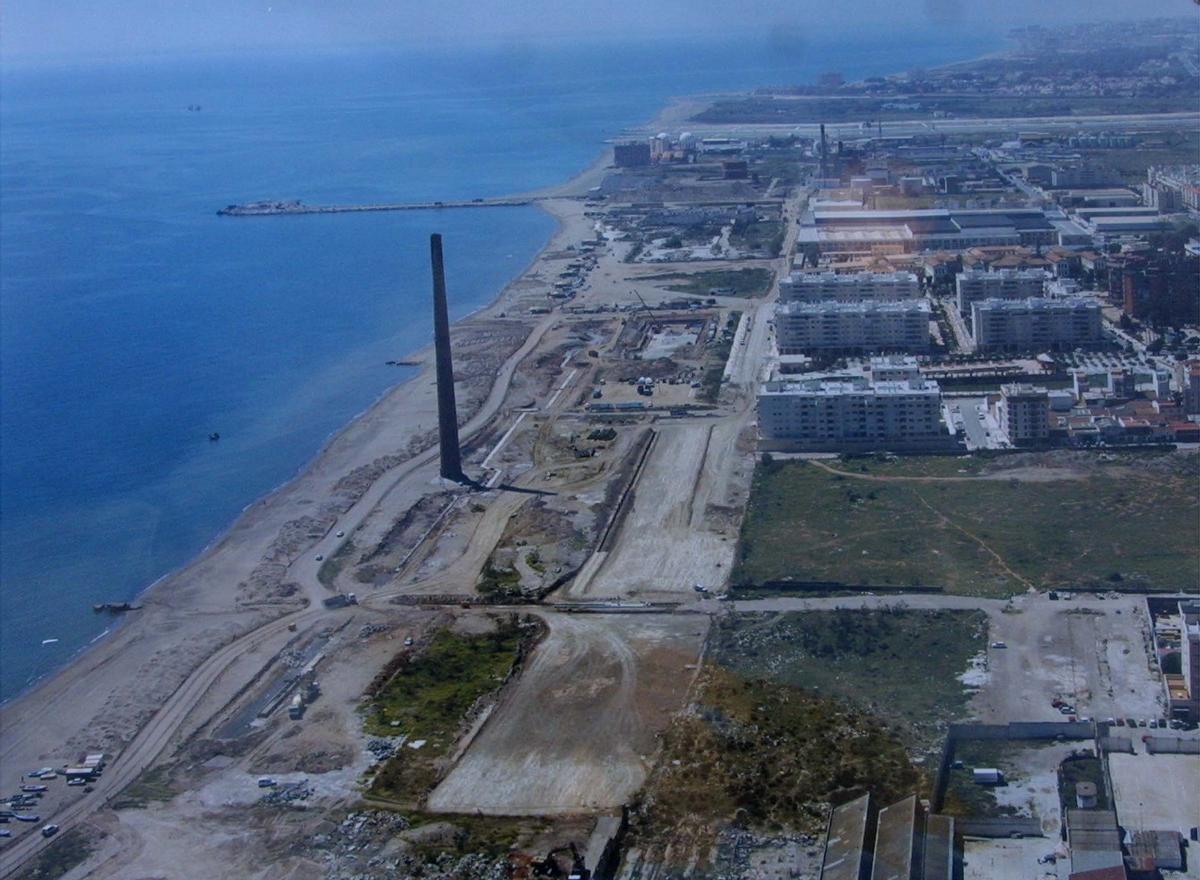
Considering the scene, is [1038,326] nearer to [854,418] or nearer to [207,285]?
[854,418]

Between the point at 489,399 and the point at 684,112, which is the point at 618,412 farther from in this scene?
the point at 684,112

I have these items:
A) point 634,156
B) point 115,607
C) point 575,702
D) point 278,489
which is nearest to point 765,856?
point 575,702

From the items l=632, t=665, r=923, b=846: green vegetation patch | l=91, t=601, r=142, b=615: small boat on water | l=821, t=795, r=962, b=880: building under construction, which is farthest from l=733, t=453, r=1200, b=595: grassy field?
l=91, t=601, r=142, b=615: small boat on water

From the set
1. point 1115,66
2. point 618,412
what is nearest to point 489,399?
point 618,412

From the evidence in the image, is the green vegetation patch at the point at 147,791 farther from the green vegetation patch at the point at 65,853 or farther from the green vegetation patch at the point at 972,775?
the green vegetation patch at the point at 972,775

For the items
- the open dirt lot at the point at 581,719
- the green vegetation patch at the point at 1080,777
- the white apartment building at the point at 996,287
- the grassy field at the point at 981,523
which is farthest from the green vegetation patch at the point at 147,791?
the white apartment building at the point at 996,287

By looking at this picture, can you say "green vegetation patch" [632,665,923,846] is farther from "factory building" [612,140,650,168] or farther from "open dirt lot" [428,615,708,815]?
"factory building" [612,140,650,168]
